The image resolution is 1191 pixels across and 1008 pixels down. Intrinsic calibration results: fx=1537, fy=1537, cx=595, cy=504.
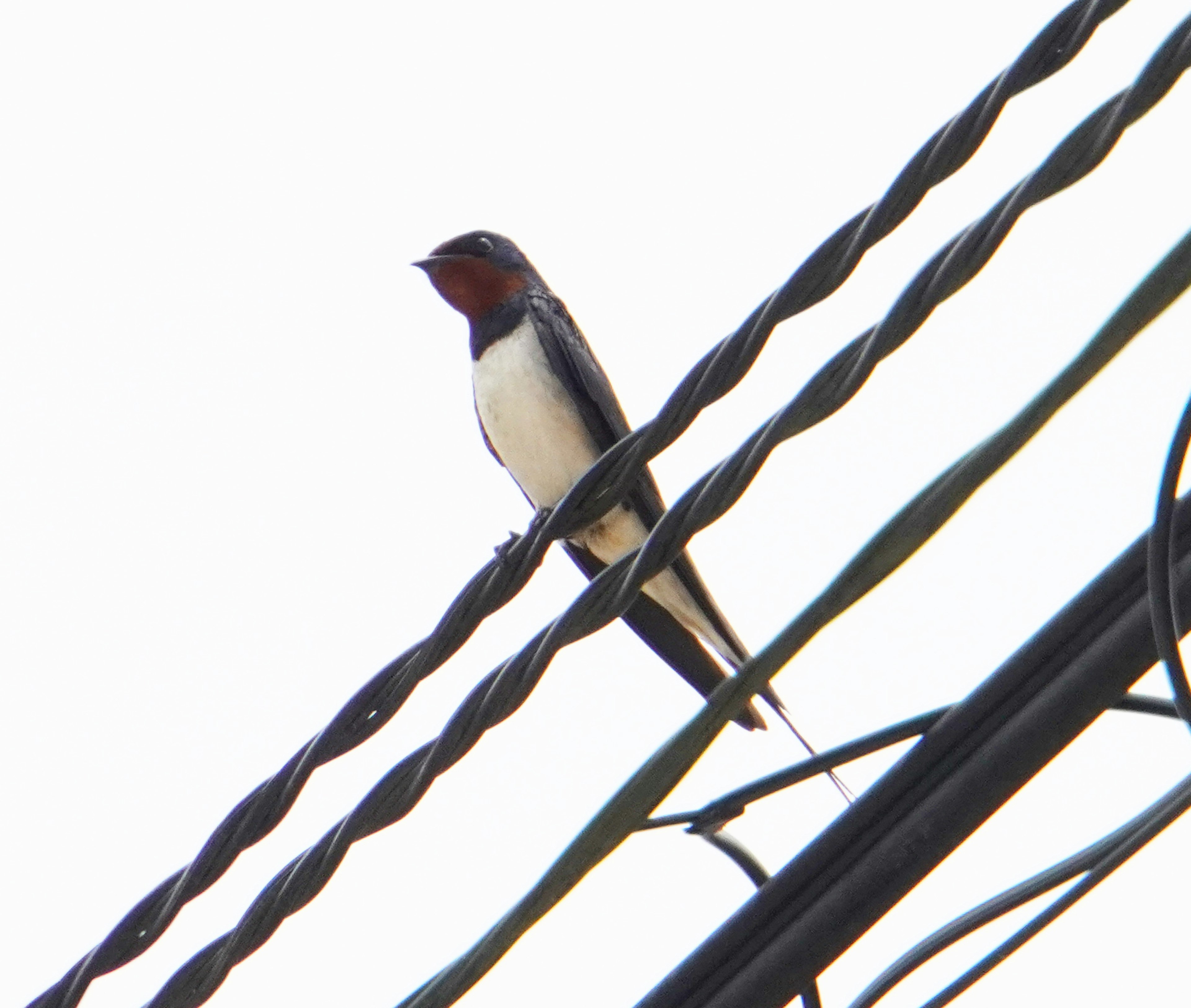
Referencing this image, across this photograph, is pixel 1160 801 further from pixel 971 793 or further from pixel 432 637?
pixel 432 637

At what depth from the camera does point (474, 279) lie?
421 centimetres

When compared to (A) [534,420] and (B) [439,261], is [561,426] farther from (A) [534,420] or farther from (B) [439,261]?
(B) [439,261]

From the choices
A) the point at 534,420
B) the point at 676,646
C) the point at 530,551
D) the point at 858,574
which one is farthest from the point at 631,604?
the point at 534,420


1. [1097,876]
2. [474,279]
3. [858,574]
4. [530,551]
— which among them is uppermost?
[474,279]

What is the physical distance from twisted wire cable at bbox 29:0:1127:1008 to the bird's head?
2.35m

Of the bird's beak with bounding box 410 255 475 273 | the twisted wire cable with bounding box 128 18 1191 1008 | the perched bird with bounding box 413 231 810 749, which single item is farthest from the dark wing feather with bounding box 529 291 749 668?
the twisted wire cable with bounding box 128 18 1191 1008

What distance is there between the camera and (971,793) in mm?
1495

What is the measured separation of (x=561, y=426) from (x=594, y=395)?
12cm

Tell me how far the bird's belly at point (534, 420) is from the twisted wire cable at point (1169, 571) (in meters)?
2.49

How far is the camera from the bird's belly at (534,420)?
154 inches

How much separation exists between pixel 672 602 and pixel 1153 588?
228cm

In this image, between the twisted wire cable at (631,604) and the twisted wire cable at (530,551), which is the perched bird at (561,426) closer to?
the twisted wire cable at (530,551)

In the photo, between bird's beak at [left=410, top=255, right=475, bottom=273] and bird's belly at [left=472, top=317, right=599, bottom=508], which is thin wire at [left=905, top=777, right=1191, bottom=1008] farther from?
bird's beak at [left=410, top=255, right=475, bottom=273]

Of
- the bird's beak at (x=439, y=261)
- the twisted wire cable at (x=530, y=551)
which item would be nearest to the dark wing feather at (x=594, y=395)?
the bird's beak at (x=439, y=261)
